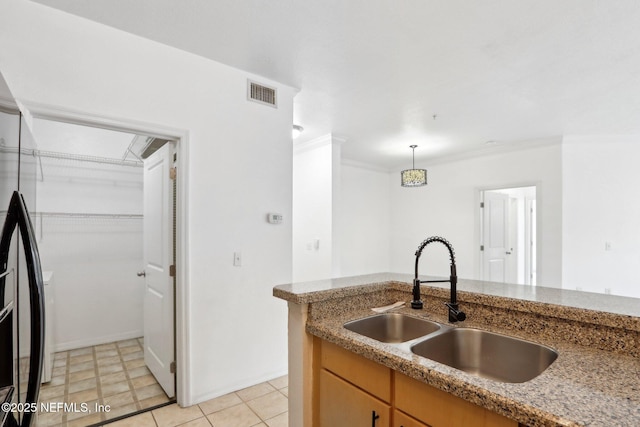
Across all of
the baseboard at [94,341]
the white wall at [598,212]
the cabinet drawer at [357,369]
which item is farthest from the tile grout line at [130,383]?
the white wall at [598,212]

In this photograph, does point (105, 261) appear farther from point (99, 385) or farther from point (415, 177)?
point (415, 177)

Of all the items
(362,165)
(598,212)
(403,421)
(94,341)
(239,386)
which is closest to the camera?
(403,421)

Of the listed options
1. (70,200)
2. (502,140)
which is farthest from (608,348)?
(70,200)

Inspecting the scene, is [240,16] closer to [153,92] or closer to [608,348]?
[153,92]

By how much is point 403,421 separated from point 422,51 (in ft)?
7.38

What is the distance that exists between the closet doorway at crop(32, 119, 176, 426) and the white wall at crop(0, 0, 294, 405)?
9.3 inches

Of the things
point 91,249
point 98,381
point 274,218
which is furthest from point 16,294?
point 91,249

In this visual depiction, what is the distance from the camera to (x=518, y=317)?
1.33m

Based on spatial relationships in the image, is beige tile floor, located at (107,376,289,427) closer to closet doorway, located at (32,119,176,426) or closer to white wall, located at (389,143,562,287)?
closet doorway, located at (32,119,176,426)

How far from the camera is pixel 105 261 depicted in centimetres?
354

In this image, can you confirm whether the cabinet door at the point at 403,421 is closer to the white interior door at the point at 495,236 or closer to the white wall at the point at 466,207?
the white wall at the point at 466,207

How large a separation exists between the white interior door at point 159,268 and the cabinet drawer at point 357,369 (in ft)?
4.77

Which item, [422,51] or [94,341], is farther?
[94,341]

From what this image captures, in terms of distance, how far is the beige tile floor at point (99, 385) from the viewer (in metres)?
2.17
